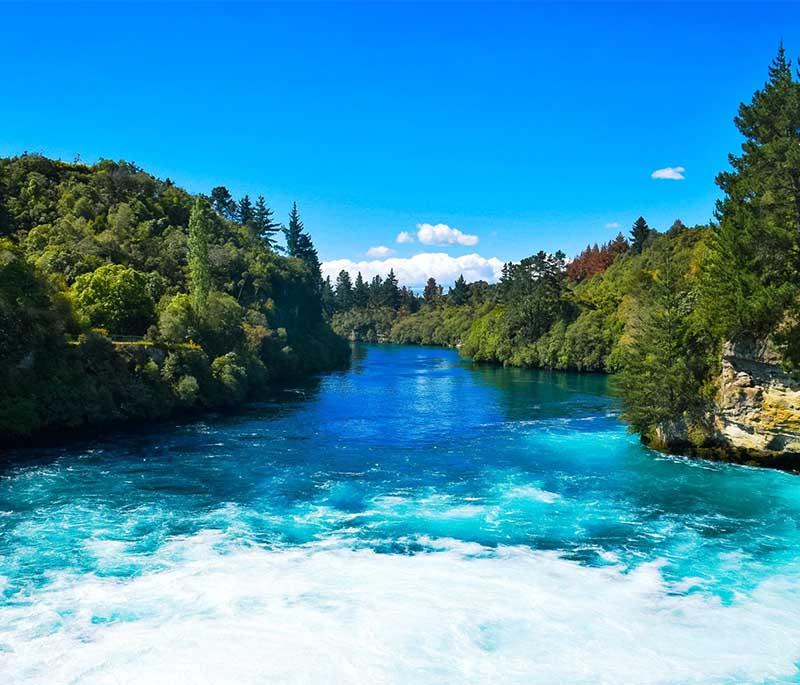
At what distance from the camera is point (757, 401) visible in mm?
34312

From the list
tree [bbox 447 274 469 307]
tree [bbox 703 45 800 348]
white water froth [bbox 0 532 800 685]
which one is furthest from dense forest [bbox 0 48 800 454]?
tree [bbox 447 274 469 307]

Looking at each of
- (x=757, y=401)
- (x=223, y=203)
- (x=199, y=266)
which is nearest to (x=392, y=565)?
(x=757, y=401)

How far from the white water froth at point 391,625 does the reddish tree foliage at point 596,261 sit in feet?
470

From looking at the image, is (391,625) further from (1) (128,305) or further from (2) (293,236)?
(2) (293,236)

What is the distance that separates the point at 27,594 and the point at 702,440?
35523 millimetres

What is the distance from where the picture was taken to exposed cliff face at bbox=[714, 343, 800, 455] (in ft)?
109

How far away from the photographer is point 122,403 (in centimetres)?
4766

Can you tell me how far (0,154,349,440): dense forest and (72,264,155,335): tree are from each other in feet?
0.36

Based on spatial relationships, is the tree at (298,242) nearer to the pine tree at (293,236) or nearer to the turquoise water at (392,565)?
the pine tree at (293,236)

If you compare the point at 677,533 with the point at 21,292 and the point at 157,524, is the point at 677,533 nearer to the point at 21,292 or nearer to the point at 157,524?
the point at 157,524

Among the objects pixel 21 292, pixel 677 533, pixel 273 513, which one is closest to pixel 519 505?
pixel 677 533

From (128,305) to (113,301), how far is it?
1471mm

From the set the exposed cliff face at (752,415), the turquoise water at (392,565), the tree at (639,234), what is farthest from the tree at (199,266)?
the tree at (639,234)

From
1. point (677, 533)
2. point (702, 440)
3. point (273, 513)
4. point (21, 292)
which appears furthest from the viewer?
point (21, 292)
